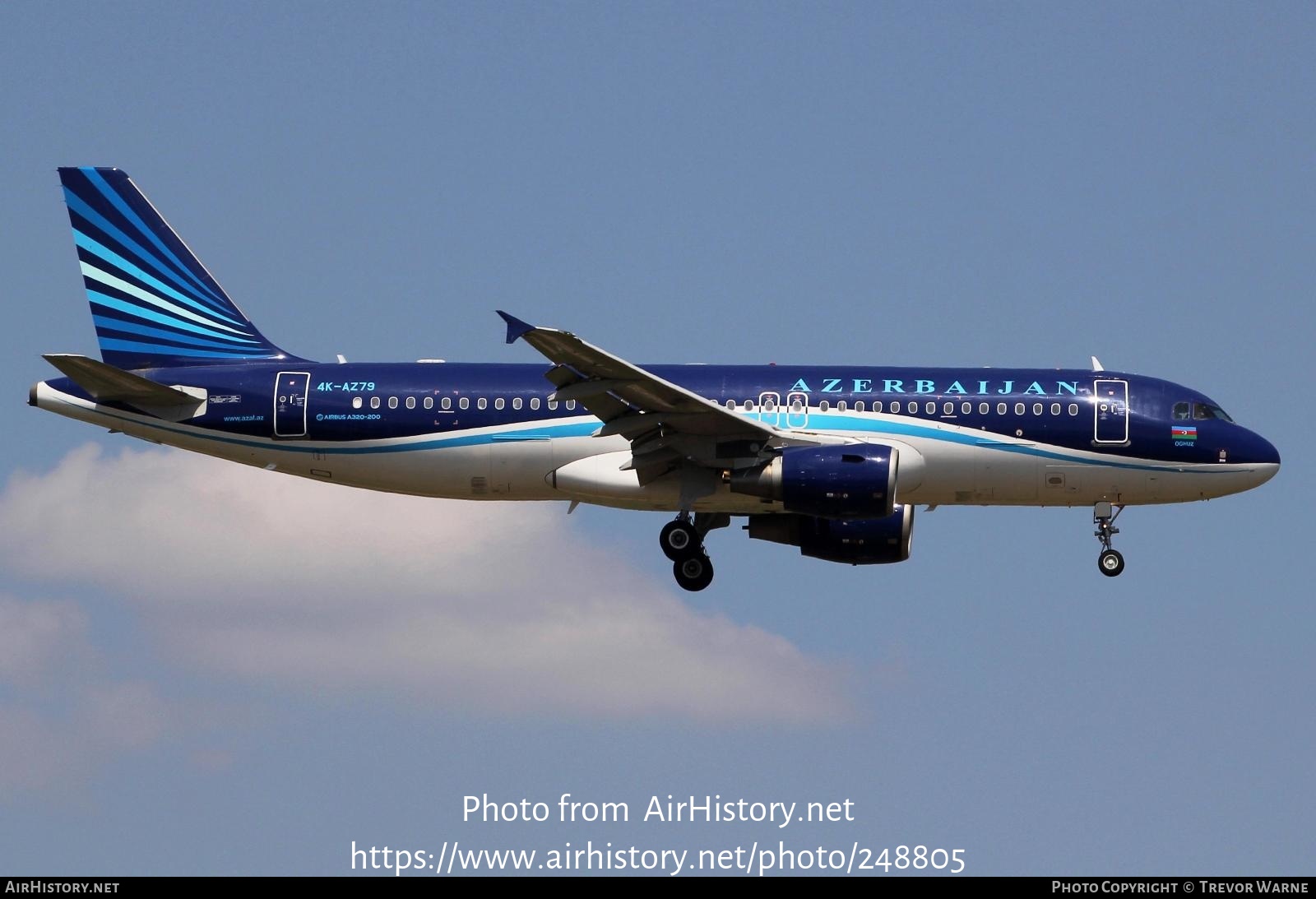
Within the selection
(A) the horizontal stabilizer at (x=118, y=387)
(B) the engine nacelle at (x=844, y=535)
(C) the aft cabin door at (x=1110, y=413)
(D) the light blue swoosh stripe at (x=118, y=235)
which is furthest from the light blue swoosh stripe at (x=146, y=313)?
(C) the aft cabin door at (x=1110, y=413)

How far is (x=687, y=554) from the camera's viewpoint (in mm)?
45656

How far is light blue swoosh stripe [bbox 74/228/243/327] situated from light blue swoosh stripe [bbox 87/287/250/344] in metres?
0.48

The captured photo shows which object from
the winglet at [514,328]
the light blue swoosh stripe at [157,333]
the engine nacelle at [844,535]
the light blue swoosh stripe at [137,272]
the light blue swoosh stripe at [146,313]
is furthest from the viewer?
the light blue swoosh stripe at [137,272]

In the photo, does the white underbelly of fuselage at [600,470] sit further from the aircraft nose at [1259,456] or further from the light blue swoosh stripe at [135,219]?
the light blue swoosh stripe at [135,219]

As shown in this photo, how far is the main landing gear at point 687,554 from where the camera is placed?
45.6 metres

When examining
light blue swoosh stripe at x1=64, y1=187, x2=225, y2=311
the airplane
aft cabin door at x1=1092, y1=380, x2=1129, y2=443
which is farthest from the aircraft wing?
light blue swoosh stripe at x1=64, y1=187, x2=225, y2=311

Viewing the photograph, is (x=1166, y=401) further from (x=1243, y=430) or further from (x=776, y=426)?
(x=776, y=426)

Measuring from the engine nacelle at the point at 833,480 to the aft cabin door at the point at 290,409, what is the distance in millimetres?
Result: 9666

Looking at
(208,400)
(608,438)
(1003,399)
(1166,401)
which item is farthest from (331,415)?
(1166,401)

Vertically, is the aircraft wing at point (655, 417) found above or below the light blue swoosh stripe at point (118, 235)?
below

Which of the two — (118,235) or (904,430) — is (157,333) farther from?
(904,430)

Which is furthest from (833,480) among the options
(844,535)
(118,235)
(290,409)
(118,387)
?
(118,235)

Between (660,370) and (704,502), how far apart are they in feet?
10.4
